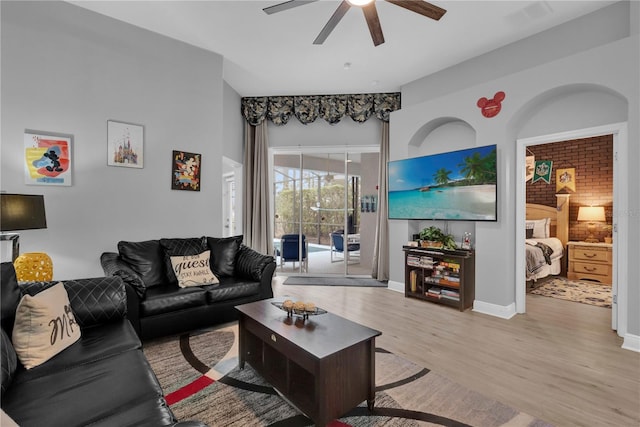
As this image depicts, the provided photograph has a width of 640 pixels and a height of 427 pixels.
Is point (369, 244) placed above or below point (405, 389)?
above

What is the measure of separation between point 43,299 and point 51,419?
2.70 feet

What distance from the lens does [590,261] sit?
5.36 m

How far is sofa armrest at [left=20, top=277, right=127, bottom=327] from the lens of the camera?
6.84 feet

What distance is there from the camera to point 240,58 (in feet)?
14.0

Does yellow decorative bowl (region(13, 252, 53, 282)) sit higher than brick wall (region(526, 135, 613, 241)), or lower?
lower

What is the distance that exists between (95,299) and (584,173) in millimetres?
7492

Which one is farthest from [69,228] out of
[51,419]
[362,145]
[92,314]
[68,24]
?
[362,145]

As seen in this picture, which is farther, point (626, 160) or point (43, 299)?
point (626, 160)

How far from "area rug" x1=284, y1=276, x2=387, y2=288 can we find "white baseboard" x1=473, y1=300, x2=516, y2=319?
154 centimetres

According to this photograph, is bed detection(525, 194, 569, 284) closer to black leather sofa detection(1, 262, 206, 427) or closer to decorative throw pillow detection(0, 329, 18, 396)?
black leather sofa detection(1, 262, 206, 427)

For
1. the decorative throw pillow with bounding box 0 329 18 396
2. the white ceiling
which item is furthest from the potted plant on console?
the decorative throw pillow with bounding box 0 329 18 396

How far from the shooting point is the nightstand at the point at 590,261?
5.18 m

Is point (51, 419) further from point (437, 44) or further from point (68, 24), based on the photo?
point (437, 44)

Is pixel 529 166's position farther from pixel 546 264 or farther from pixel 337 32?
pixel 337 32
